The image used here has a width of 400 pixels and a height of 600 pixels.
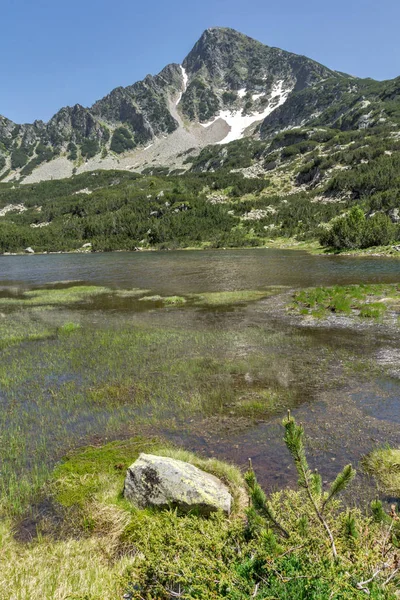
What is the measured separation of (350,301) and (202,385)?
74.3 ft

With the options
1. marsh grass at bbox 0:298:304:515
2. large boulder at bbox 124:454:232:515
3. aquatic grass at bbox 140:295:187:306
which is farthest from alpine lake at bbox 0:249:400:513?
aquatic grass at bbox 140:295:187:306

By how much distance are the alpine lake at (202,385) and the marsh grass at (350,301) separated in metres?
1.84

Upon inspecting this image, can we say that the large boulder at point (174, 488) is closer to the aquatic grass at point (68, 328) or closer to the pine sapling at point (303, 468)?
the pine sapling at point (303, 468)

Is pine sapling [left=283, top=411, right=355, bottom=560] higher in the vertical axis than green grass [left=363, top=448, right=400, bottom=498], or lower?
higher

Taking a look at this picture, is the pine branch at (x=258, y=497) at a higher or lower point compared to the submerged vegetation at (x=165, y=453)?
higher

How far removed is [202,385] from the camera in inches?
666

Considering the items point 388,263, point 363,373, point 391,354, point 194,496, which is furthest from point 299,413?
point 388,263

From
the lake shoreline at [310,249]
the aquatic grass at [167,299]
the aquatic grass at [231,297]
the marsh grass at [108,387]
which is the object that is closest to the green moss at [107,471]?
the marsh grass at [108,387]

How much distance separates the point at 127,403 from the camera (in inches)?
609

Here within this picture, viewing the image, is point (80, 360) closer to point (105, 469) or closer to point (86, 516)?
point (105, 469)

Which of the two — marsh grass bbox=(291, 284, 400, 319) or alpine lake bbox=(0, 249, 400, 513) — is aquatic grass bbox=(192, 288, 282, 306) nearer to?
alpine lake bbox=(0, 249, 400, 513)

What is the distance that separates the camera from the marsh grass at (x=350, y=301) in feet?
100

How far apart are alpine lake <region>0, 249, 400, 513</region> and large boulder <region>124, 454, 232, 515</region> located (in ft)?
5.90

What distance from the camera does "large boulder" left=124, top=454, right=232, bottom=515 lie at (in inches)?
325
